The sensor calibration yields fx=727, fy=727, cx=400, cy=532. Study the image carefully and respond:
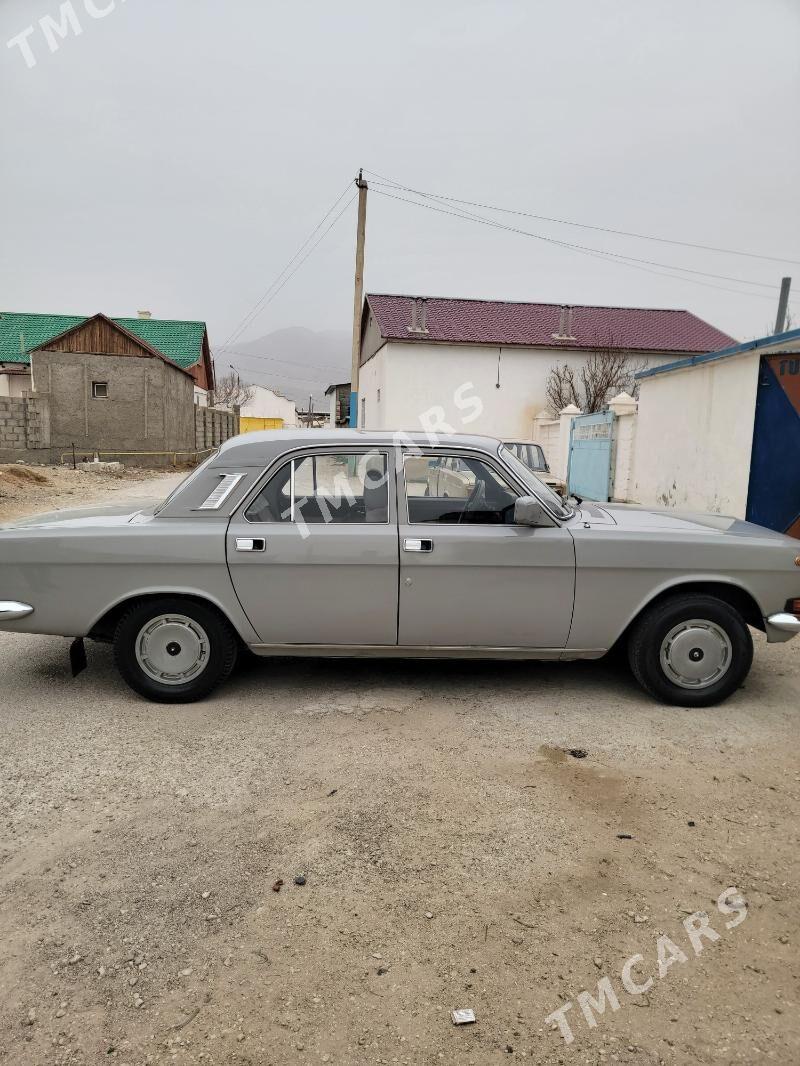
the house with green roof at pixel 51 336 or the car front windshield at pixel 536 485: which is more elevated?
the house with green roof at pixel 51 336

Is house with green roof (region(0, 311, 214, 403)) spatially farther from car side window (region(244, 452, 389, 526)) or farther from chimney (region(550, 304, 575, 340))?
car side window (region(244, 452, 389, 526))

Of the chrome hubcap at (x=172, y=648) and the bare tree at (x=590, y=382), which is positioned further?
the bare tree at (x=590, y=382)

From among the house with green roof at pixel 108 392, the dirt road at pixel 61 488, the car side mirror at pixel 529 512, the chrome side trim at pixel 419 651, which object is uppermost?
the house with green roof at pixel 108 392

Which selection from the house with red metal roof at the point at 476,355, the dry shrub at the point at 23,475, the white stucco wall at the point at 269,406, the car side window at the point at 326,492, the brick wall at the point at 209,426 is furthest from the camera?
the white stucco wall at the point at 269,406

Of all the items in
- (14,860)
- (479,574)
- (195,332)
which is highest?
(195,332)

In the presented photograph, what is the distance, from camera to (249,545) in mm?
4121

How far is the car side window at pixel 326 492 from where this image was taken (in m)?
4.25

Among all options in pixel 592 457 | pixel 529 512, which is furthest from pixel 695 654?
pixel 592 457

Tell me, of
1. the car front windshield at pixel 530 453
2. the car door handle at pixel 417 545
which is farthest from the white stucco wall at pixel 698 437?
the car door handle at pixel 417 545

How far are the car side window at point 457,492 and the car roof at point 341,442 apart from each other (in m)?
0.09

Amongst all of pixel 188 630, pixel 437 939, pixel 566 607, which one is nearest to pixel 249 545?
pixel 188 630

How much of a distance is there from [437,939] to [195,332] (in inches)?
1642

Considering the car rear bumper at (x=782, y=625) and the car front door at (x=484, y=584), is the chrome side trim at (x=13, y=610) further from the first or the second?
the car rear bumper at (x=782, y=625)

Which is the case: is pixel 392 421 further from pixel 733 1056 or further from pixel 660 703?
pixel 733 1056
